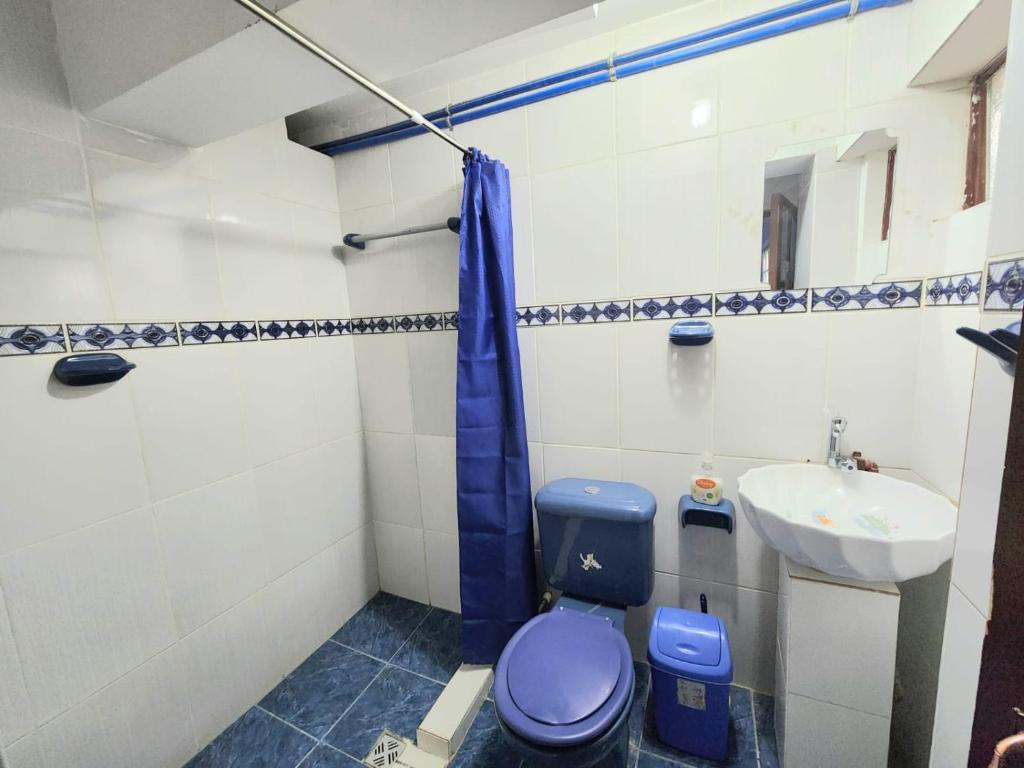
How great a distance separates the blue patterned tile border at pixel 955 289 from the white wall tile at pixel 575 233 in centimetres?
82

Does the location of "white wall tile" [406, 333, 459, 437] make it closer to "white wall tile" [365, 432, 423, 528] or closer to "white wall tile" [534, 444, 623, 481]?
"white wall tile" [365, 432, 423, 528]

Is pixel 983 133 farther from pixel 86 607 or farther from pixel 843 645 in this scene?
pixel 86 607

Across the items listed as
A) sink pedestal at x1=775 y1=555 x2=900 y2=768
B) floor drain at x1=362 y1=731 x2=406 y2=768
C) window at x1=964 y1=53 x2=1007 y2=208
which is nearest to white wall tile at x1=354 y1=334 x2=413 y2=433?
floor drain at x1=362 y1=731 x2=406 y2=768

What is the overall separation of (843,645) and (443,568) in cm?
143

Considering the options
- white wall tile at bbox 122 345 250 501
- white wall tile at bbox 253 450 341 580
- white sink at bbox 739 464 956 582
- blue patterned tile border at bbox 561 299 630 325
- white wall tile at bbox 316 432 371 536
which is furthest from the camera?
white wall tile at bbox 316 432 371 536

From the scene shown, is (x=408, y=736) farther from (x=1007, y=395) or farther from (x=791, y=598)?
(x=1007, y=395)

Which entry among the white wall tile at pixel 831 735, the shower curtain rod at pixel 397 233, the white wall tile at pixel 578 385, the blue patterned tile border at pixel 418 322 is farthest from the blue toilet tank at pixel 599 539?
the shower curtain rod at pixel 397 233

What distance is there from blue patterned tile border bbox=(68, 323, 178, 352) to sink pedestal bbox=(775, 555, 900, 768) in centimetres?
189

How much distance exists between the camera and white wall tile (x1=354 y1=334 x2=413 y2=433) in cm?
175

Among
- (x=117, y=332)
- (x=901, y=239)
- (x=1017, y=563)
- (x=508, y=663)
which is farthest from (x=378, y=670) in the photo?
(x=901, y=239)

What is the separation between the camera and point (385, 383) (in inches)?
70.9

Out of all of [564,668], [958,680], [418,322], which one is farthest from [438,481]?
[958,680]

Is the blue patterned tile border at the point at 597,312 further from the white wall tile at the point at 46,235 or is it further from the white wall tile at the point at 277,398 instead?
the white wall tile at the point at 46,235

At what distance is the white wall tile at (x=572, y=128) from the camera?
1.31 meters
